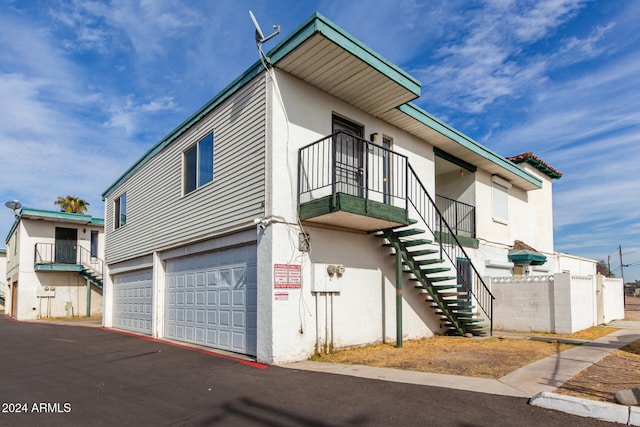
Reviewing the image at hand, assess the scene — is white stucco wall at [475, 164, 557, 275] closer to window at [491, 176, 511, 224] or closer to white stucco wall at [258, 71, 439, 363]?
window at [491, 176, 511, 224]

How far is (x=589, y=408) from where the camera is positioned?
185 inches

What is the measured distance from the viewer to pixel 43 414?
210 inches

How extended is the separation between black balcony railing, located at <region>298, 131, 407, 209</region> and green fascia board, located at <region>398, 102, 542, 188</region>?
1.25 meters

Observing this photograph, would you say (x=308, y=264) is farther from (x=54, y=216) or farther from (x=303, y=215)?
(x=54, y=216)

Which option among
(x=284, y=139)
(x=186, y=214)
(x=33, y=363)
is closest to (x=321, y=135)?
(x=284, y=139)

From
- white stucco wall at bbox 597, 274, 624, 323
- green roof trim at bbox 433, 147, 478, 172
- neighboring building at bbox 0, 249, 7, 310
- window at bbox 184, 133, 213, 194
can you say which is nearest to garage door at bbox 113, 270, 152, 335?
window at bbox 184, 133, 213, 194

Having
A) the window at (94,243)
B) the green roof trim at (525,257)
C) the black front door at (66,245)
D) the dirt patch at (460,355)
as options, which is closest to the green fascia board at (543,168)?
the green roof trim at (525,257)

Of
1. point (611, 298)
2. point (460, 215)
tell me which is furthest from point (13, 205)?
point (611, 298)

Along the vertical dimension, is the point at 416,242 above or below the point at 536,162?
below

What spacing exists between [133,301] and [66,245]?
1232 centimetres

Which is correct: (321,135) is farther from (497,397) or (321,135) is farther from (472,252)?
(472,252)

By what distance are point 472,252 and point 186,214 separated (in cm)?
909

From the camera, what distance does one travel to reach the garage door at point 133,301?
1406 centimetres

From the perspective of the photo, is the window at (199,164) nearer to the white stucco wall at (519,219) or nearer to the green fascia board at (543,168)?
the white stucco wall at (519,219)
